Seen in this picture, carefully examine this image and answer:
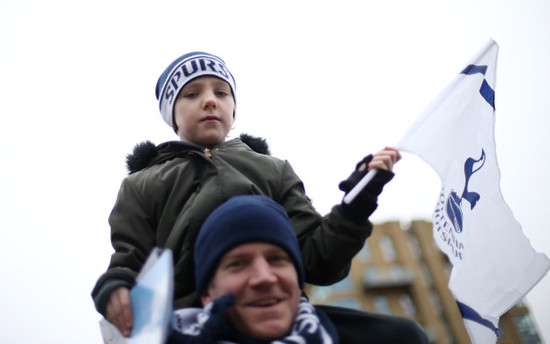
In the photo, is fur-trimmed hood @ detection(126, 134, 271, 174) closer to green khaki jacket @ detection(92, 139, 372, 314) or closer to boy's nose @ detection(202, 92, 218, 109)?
green khaki jacket @ detection(92, 139, 372, 314)

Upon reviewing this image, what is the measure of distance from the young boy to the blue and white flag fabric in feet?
1.35

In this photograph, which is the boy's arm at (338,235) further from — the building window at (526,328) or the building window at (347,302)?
the building window at (526,328)

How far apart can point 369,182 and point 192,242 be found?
0.60 meters

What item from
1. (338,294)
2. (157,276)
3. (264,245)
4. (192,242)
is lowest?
(157,276)

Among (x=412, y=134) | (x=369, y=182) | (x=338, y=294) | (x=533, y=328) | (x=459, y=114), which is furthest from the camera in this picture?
(x=533, y=328)

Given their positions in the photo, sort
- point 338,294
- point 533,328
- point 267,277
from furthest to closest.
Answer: point 533,328 → point 338,294 → point 267,277

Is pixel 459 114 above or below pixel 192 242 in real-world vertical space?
→ above

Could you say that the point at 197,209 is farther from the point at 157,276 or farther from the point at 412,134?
the point at 412,134

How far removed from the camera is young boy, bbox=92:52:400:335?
1254 millimetres

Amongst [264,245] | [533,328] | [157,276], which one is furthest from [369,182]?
[533,328]

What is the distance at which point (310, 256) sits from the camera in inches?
52.7

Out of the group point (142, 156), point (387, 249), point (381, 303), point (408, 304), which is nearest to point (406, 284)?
point (408, 304)

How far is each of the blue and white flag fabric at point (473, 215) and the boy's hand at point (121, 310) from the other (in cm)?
107

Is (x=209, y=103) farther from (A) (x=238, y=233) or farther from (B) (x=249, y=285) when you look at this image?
(B) (x=249, y=285)
